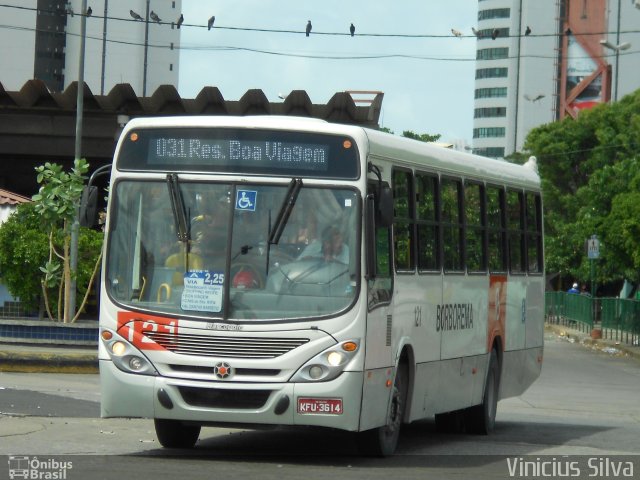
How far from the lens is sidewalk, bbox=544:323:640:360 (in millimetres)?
38878

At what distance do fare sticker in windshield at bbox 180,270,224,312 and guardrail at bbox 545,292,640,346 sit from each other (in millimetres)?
29990

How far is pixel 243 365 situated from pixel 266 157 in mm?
1715

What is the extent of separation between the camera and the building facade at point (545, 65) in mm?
129375

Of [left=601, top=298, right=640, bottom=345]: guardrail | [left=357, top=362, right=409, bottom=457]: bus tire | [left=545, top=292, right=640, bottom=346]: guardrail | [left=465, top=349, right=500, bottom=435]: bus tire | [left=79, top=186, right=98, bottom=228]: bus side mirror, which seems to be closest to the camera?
[left=79, top=186, right=98, bottom=228]: bus side mirror

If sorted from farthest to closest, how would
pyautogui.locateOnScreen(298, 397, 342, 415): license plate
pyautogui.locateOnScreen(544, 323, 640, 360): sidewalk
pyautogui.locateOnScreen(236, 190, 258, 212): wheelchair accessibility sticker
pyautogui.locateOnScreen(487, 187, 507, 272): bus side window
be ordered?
pyautogui.locateOnScreen(544, 323, 640, 360): sidewalk → pyautogui.locateOnScreen(487, 187, 507, 272): bus side window → pyautogui.locateOnScreen(236, 190, 258, 212): wheelchair accessibility sticker → pyautogui.locateOnScreen(298, 397, 342, 415): license plate

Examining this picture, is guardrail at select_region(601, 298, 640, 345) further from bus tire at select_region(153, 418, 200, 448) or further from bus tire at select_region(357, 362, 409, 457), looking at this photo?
bus tire at select_region(153, 418, 200, 448)

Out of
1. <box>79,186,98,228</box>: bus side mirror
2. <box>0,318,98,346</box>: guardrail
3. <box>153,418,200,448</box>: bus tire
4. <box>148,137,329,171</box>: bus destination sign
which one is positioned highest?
<box>148,137,329,171</box>: bus destination sign

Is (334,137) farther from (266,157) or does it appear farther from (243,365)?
(243,365)

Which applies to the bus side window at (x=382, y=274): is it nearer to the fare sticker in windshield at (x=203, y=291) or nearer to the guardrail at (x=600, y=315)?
the fare sticker in windshield at (x=203, y=291)

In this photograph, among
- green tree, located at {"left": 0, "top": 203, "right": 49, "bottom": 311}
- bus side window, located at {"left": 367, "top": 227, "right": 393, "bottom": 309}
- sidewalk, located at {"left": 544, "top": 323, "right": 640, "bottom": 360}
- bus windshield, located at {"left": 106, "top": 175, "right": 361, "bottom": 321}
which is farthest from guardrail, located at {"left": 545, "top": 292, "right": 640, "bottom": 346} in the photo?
Result: bus windshield, located at {"left": 106, "top": 175, "right": 361, "bottom": 321}

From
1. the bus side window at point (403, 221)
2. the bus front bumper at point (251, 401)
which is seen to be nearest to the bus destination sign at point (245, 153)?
the bus side window at point (403, 221)

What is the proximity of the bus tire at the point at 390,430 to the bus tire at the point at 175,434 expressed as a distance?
1.43 meters

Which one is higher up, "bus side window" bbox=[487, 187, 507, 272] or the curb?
"bus side window" bbox=[487, 187, 507, 272]

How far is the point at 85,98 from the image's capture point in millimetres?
37219
